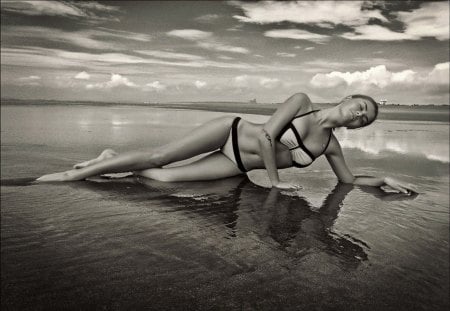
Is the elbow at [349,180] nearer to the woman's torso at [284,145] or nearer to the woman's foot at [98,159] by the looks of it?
the woman's torso at [284,145]

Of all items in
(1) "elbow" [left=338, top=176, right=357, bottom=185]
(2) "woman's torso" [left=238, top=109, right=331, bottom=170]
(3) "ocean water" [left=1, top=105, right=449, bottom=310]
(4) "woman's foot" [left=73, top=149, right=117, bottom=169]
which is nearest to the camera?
(3) "ocean water" [left=1, top=105, right=449, bottom=310]

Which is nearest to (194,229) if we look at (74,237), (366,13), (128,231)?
(128,231)

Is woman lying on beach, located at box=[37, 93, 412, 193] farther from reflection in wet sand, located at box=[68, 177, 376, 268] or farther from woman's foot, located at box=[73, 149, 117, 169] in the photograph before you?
reflection in wet sand, located at box=[68, 177, 376, 268]

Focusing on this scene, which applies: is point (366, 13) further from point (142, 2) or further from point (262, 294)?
point (262, 294)

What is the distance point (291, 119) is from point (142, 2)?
1031 centimetres

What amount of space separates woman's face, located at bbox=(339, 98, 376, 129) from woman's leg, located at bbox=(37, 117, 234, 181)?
90 centimetres

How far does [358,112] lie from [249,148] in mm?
861

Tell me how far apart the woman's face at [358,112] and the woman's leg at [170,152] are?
0.90 metres

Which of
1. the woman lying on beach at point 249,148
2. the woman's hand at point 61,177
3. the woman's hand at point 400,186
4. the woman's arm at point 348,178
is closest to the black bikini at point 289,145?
the woman lying on beach at point 249,148

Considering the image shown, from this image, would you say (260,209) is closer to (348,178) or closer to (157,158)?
(157,158)

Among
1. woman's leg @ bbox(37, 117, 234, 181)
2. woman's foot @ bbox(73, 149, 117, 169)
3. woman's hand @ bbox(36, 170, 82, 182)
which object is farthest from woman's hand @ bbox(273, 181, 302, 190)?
woman's hand @ bbox(36, 170, 82, 182)

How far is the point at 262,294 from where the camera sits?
1324 millimetres

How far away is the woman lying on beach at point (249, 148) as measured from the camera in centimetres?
295

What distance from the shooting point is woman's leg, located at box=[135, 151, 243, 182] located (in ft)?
10.3
